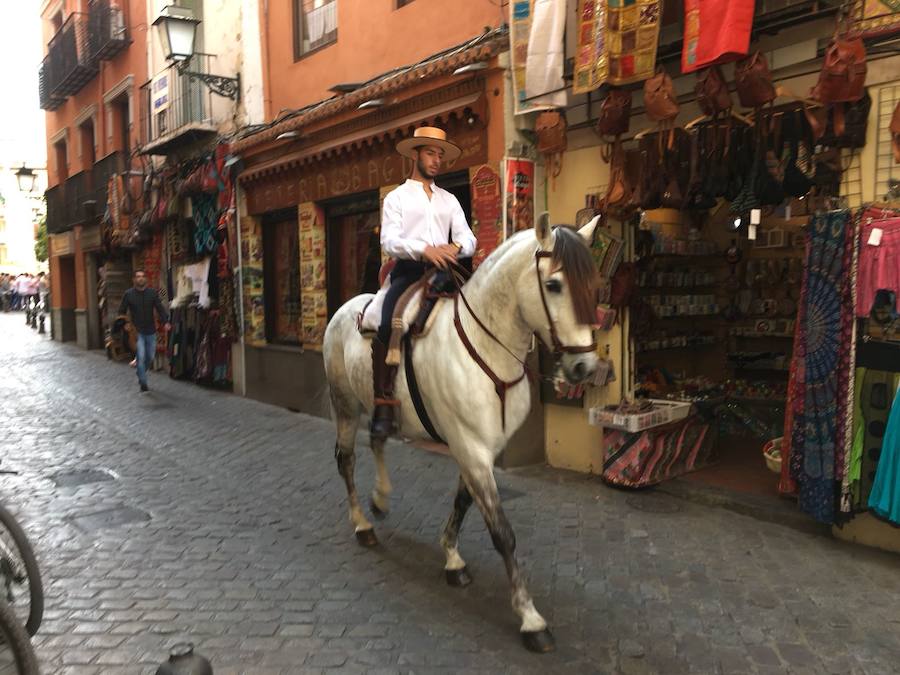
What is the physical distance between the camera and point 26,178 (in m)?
21.3

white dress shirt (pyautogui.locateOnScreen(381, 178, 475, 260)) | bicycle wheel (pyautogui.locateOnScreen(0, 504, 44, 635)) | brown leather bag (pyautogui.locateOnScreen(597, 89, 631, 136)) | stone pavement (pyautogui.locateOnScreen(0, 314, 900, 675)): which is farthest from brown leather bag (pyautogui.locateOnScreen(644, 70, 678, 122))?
bicycle wheel (pyautogui.locateOnScreen(0, 504, 44, 635))

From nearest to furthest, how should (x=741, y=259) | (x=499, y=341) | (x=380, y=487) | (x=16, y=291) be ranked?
(x=499, y=341) < (x=380, y=487) < (x=741, y=259) < (x=16, y=291)

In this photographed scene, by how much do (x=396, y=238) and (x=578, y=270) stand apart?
1423 mm

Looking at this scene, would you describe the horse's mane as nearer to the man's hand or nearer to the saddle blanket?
the man's hand

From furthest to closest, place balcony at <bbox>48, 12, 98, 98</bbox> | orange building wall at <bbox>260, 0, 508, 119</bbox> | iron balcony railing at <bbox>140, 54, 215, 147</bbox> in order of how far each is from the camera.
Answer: balcony at <bbox>48, 12, 98, 98</bbox> < iron balcony railing at <bbox>140, 54, 215, 147</bbox> < orange building wall at <bbox>260, 0, 508, 119</bbox>

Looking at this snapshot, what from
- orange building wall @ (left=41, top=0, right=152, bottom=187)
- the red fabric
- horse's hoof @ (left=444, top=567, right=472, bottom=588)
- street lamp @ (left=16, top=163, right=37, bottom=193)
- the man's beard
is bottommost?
horse's hoof @ (left=444, top=567, right=472, bottom=588)

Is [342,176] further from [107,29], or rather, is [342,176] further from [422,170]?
[107,29]

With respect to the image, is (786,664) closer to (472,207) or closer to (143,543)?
(143,543)

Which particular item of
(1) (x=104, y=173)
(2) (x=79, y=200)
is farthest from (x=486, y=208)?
(2) (x=79, y=200)

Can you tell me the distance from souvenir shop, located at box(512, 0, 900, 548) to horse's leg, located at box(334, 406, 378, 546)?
2283 mm

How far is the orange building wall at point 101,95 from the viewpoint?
1630cm

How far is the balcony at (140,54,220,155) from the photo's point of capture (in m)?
12.8

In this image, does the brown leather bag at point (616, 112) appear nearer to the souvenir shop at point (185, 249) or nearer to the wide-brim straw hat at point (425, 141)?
the wide-brim straw hat at point (425, 141)

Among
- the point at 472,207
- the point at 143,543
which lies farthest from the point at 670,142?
the point at 143,543
